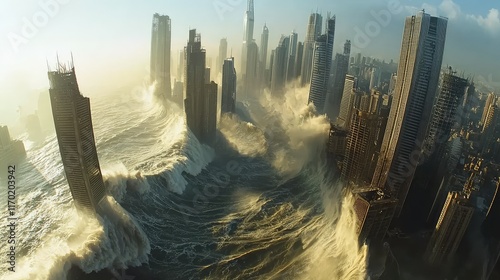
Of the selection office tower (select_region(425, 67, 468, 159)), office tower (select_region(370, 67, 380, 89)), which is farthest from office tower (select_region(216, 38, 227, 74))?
office tower (select_region(425, 67, 468, 159))

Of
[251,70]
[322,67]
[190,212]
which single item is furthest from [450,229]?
[251,70]

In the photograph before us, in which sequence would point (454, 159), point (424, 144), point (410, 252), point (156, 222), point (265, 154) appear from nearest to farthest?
point (410, 252), point (156, 222), point (424, 144), point (454, 159), point (265, 154)

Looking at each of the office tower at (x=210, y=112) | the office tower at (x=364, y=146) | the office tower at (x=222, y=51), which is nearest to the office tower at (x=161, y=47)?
the office tower at (x=210, y=112)

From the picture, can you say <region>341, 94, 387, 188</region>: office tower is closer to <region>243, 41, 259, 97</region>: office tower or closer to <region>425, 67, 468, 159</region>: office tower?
<region>425, 67, 468, 159</region>: office tower

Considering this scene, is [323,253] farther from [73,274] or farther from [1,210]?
[1,210]

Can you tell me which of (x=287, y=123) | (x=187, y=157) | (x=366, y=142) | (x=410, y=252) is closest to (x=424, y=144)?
(x=366, y=142)
